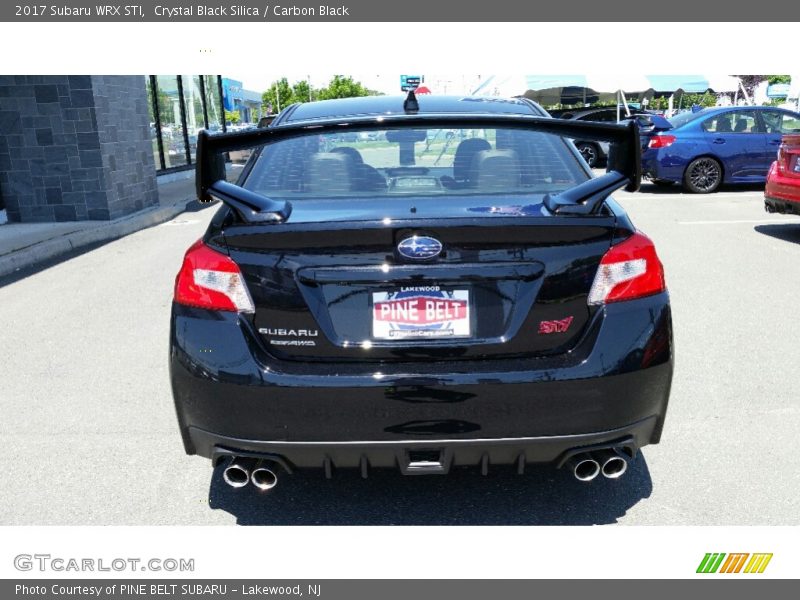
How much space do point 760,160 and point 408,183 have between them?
42.7 feet

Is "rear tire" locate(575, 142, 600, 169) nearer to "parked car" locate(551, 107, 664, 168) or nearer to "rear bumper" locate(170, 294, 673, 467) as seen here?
"parked car" locate(551, 107, 664, 168)

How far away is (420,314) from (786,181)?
25.1 ft

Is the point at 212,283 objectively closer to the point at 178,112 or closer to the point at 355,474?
the point at 355,474

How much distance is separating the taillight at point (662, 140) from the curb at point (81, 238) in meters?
9.10

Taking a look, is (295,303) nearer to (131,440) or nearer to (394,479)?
(394,479)

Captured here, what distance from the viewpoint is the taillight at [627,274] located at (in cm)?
251

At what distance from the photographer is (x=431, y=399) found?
7.89ft

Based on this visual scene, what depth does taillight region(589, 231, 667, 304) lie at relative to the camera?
8.23 ft

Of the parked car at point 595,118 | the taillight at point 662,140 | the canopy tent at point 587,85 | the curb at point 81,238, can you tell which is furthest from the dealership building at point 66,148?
the canopy tent at point 587,85

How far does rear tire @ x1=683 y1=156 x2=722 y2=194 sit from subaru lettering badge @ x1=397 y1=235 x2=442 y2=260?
1298 centimetres

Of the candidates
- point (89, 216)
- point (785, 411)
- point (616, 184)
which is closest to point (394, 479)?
point (616, 184)

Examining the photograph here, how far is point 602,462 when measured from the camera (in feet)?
8.49

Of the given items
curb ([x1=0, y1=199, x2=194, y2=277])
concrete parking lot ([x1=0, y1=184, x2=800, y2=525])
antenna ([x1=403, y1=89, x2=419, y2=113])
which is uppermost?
antenna ([x1=403, y1=89, x2=419, y2=113])

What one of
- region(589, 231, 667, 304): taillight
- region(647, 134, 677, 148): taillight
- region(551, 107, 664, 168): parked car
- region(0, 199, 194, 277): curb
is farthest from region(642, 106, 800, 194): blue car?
region(589, 231, 667, 304): taillight
